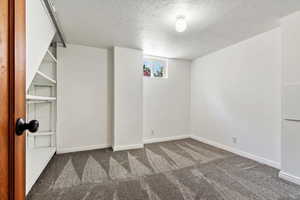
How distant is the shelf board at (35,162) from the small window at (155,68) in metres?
2.77

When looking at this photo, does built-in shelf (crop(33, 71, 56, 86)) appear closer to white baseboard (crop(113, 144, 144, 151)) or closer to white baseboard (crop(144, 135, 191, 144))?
white baseboard (crop(113, 144, 144, 151))

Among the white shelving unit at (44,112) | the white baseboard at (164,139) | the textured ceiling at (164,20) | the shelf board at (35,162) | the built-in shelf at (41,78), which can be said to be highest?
the textured ceiling at (164,20)

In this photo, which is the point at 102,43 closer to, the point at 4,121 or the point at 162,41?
the point at 162,41

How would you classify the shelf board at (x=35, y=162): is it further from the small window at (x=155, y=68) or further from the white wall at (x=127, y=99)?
the small window at (x=155, y=68)

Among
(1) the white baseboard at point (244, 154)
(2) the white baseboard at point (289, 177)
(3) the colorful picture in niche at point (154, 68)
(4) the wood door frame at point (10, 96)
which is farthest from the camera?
(3) the colorful picture in niche at point (154, 68)

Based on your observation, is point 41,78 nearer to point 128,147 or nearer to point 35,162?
point 35,162

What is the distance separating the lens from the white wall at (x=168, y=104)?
3830mm

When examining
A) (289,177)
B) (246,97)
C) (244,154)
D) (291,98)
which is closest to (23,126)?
(291,98)

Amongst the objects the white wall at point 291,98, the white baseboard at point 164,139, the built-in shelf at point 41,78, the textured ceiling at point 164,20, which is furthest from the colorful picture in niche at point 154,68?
the white wall at point 291,98

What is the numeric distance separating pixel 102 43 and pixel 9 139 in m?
2.92

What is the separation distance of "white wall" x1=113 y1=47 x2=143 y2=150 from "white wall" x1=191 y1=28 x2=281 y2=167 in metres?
1.86

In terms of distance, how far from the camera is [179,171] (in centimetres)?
228

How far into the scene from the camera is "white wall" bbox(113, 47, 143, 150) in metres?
3.21

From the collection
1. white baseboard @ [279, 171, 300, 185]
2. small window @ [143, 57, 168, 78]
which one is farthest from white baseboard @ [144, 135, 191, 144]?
white baseboard @ [279, 171, 300, 185]
